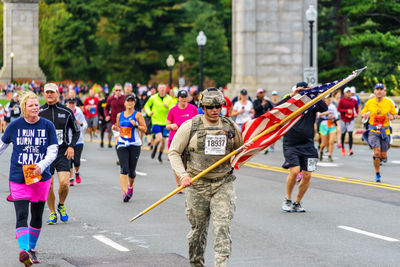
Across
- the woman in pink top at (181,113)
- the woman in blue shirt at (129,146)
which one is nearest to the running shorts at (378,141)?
the woman in pink top at (181,113)

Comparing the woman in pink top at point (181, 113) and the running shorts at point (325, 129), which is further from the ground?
the woman in pink top at point (181, 113)

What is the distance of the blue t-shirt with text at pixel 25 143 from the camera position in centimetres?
919

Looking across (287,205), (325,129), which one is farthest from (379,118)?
(325,129)

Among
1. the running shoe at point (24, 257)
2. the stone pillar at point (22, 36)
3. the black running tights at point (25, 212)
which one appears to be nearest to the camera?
the running shoe at point (24, 257)

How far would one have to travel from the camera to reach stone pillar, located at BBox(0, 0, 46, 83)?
86625mm

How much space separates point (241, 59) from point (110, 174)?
18126 millimetres

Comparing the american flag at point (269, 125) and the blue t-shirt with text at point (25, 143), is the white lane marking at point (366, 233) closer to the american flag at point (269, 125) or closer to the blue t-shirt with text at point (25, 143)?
the american flag at point (269, 125)

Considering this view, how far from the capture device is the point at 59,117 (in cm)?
1181

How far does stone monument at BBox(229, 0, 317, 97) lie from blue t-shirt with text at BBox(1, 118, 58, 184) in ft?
87.6

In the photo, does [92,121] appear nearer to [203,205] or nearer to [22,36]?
[203,205]

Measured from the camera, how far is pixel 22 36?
287 feet

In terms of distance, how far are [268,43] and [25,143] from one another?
27.9 metres

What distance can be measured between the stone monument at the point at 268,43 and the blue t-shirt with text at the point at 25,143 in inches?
1051

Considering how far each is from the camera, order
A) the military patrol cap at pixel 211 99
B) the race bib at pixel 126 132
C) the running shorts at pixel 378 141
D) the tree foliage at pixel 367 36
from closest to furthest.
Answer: the military patrol cap at pixel 211 99
the race bib at pixel 126 132
the running shorts at pixel 378 141
the tree foliage at pixel 367 36
